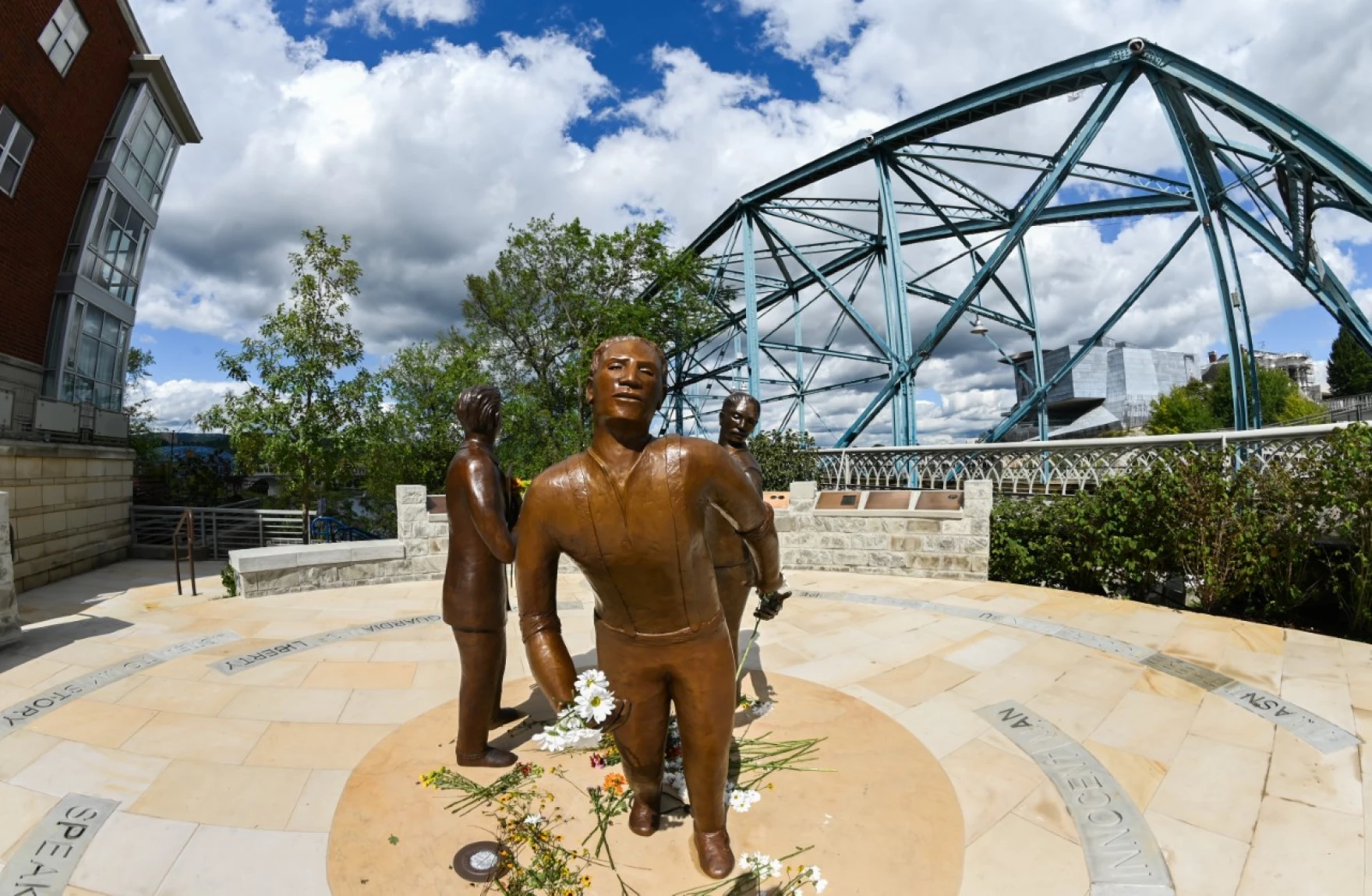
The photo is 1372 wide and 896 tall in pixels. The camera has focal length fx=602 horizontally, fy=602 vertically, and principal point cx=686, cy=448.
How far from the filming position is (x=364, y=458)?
9.85 meters

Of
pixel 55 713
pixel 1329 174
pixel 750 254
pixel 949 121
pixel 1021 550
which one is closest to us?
pixel 55 713

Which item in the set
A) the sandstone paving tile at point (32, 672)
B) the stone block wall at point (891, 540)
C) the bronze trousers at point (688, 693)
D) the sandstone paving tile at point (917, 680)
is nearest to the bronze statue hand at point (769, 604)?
the bronze trousers at point (688, 693)

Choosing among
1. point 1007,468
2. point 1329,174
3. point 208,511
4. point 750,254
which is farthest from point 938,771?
point 750,254

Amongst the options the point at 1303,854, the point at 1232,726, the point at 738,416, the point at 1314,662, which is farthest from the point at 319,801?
the point at 1314,662

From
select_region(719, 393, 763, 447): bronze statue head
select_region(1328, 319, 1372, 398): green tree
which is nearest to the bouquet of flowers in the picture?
select_region(719, 393, 763, 447): bronze statue head

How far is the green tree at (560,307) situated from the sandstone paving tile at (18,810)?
12.3m

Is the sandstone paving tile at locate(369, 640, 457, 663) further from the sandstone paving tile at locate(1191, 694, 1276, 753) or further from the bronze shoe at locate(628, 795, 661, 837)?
the sandstone paving tile at locate(1191, 694, 1276, 753)

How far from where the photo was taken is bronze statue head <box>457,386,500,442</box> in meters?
2.89

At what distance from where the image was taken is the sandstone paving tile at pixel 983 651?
4.28 m

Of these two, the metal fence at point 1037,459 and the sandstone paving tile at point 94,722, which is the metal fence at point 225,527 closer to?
the sandstone paving tile at point 94,722

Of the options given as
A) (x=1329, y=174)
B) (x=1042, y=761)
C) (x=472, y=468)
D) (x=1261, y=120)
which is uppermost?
(x=1261, y=120)

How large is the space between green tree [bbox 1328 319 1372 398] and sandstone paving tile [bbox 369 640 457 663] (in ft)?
183

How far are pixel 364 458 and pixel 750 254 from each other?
30.4 feet

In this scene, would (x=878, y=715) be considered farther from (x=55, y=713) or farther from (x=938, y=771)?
(x=55, y=713)
